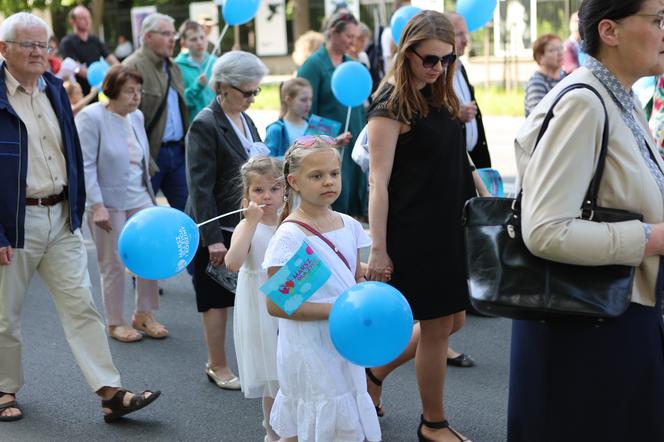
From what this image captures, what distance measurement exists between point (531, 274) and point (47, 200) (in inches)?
118

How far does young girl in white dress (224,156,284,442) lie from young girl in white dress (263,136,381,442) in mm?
670

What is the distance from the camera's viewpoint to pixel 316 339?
349cm

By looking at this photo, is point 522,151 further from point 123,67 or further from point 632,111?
point 123,67

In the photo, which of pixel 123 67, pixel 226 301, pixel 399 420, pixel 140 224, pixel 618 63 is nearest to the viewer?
pixel 618 63

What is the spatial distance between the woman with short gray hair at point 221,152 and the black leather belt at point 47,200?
68cm

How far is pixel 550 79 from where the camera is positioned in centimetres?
837

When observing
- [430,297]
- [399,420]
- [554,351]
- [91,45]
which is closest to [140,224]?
[430,297]

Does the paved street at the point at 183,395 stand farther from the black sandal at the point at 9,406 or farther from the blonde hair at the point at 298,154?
the blonde hair at the point at 298,154

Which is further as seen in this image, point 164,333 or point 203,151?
point 164,333

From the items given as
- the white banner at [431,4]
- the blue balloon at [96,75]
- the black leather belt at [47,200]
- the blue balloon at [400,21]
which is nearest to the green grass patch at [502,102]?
the white banner at [431,4]

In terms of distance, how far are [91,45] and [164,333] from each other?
6674 mm

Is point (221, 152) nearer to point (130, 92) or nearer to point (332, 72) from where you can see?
point (130, 92)

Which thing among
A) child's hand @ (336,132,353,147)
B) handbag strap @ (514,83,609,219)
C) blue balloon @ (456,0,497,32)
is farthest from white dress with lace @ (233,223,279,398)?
blue balloon @ (456,0,497,32)

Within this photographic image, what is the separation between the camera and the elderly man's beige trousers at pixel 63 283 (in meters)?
4.84
